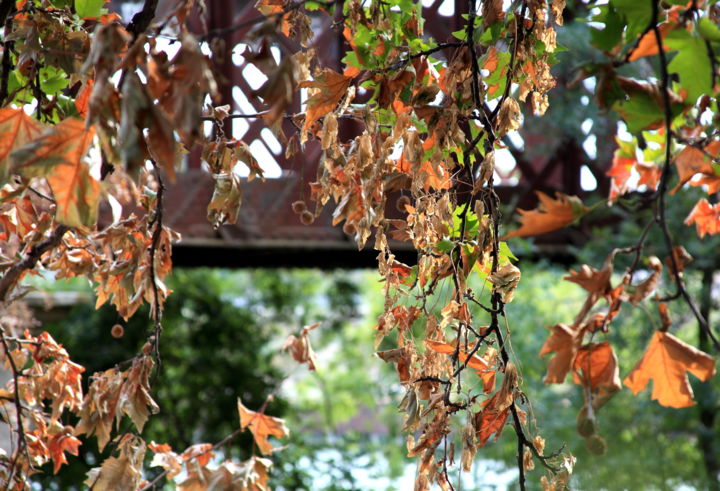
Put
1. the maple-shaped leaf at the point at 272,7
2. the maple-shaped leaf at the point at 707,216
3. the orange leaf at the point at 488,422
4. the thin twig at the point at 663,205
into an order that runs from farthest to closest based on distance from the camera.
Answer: the maple-shaped leaf at the point at 707,216 → the maple-shaped leaf at the point at 272,7 → the orange leaf at the point at 488,422 → the thin twig at the point at 663,205

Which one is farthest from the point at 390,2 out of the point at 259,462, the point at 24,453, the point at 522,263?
the point at 522,263

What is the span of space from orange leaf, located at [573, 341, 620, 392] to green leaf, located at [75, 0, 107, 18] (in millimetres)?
828

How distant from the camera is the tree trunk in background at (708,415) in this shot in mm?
3949

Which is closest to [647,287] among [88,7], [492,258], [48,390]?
[492,258]

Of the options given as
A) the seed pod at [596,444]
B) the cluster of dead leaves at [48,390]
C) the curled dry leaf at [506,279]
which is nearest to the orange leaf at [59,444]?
the cluster of dead leaves at [48,390]

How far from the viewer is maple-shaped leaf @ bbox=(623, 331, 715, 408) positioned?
66cm

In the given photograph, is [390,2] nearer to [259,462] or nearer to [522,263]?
[259,462]

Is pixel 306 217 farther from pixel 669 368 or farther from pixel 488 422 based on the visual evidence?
pixel 669 368

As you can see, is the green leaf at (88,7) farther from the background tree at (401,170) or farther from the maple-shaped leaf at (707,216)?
the maple-shaped leaf at (707,216)

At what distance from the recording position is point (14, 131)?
76 cm

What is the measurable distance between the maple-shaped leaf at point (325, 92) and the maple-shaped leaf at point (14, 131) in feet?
1.12

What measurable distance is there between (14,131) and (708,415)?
411cm

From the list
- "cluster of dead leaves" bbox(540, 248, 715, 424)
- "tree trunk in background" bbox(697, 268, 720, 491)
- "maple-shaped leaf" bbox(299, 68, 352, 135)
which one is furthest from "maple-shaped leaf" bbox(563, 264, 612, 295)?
"tree trunk in background" bbox(697, 268, 720, 491)

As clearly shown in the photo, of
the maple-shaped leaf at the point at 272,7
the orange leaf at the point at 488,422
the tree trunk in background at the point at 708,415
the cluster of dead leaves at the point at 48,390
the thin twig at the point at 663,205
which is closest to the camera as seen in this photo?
the thin twig at the point at 663,205
